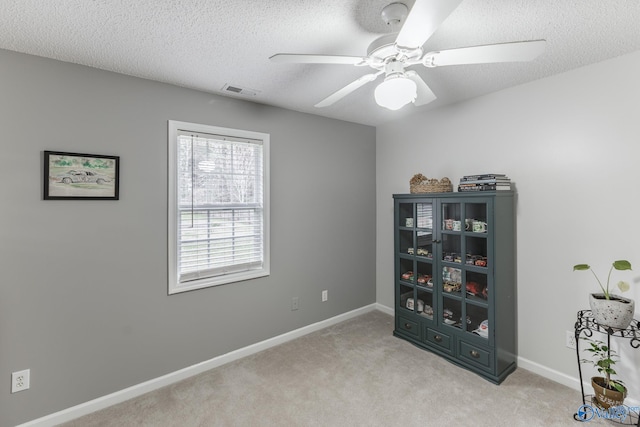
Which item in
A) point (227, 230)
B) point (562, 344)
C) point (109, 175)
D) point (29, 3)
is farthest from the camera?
point (227, 230)

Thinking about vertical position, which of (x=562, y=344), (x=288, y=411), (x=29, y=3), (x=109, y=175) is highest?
(x=29, y=3)

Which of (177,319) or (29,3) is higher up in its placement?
(29,3)

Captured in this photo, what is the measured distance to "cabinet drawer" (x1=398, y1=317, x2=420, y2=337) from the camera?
3012 millimetres

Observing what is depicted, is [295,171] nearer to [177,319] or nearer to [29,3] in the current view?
[177,319]

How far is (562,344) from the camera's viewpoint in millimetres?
2381

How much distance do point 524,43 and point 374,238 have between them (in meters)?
2.84

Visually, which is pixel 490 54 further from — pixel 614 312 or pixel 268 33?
pixel 614 312

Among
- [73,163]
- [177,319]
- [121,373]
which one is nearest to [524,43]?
[73,163]

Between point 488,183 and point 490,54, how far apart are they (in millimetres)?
1353

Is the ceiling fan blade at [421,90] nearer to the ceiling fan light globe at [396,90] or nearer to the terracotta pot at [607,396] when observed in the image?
the ceiling fan light globe at [396,90]

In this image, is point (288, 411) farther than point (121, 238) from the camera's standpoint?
No

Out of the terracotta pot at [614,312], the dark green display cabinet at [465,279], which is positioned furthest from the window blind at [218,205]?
the terracotta pot at [614,312]

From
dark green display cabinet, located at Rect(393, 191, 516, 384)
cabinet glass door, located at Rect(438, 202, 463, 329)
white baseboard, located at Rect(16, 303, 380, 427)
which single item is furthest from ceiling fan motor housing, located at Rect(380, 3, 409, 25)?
white baseboard, located at Rect(16, 303, 380, 427)

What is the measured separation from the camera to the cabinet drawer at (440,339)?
2734mm
